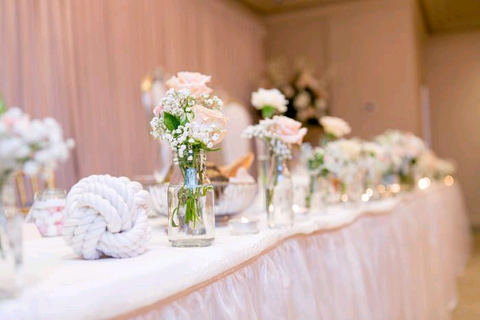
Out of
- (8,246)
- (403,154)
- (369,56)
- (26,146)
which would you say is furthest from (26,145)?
(369,56)

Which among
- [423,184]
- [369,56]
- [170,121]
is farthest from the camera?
[369,56]

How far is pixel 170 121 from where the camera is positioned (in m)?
1.27

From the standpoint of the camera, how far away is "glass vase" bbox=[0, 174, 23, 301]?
30.3 inches

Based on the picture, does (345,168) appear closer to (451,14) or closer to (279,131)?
(279,131)

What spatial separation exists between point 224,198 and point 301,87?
5.10m

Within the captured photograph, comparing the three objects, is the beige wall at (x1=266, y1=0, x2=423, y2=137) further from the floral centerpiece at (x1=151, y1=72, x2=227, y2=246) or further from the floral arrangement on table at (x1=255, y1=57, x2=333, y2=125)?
the floral centerpiece at (x1=151, y1=72, x2=227, y2=246)

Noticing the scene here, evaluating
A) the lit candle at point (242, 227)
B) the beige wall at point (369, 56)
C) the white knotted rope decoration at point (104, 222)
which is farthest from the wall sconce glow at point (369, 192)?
the beige wall at point (369, 56)

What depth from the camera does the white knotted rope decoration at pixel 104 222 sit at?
111 cm

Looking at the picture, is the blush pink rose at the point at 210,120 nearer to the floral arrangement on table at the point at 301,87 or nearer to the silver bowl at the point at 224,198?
the silver bowl at the point at 224,198

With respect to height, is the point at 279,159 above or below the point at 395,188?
above

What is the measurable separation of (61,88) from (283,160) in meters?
2.98

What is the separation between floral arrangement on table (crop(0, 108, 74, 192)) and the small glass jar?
2.87ft

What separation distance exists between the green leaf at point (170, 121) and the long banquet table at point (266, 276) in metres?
0.28

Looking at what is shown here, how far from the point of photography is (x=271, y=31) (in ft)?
24.8
